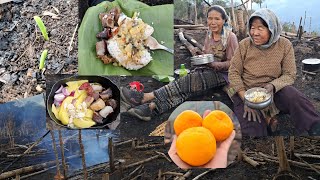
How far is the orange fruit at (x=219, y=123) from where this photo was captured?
8.53 feet

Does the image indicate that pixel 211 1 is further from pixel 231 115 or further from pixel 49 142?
pixel 49 142

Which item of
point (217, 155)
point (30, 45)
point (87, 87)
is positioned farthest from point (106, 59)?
point (217, 155)

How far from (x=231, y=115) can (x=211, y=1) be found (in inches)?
20.8

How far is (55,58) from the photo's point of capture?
271 cm

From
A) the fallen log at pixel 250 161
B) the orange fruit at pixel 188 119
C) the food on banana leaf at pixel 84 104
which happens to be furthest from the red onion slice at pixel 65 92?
the fallen log at pixel 250 161

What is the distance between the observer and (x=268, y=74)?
2.52 m

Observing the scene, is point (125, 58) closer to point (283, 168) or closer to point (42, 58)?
point (42, 58)

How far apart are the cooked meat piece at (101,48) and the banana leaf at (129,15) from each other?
0.07 ft

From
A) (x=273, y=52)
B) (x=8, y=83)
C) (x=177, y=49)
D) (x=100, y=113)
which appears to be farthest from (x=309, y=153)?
(x=8, y=83)

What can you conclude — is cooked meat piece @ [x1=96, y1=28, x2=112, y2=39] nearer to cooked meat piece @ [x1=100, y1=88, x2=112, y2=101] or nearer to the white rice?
the white rice

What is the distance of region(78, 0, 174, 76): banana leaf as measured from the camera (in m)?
2.56

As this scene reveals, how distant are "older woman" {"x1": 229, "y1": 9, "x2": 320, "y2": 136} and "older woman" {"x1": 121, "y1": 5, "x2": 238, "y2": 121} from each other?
0.17ft

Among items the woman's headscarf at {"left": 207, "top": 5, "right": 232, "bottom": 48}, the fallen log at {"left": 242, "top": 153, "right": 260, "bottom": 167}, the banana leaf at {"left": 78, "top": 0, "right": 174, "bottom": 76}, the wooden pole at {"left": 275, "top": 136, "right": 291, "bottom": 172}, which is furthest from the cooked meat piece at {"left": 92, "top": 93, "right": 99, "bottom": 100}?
the wooden pole at {"left": 275, "top": 136, "right": 291, "bottom": 172}

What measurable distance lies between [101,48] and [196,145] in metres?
0.62
